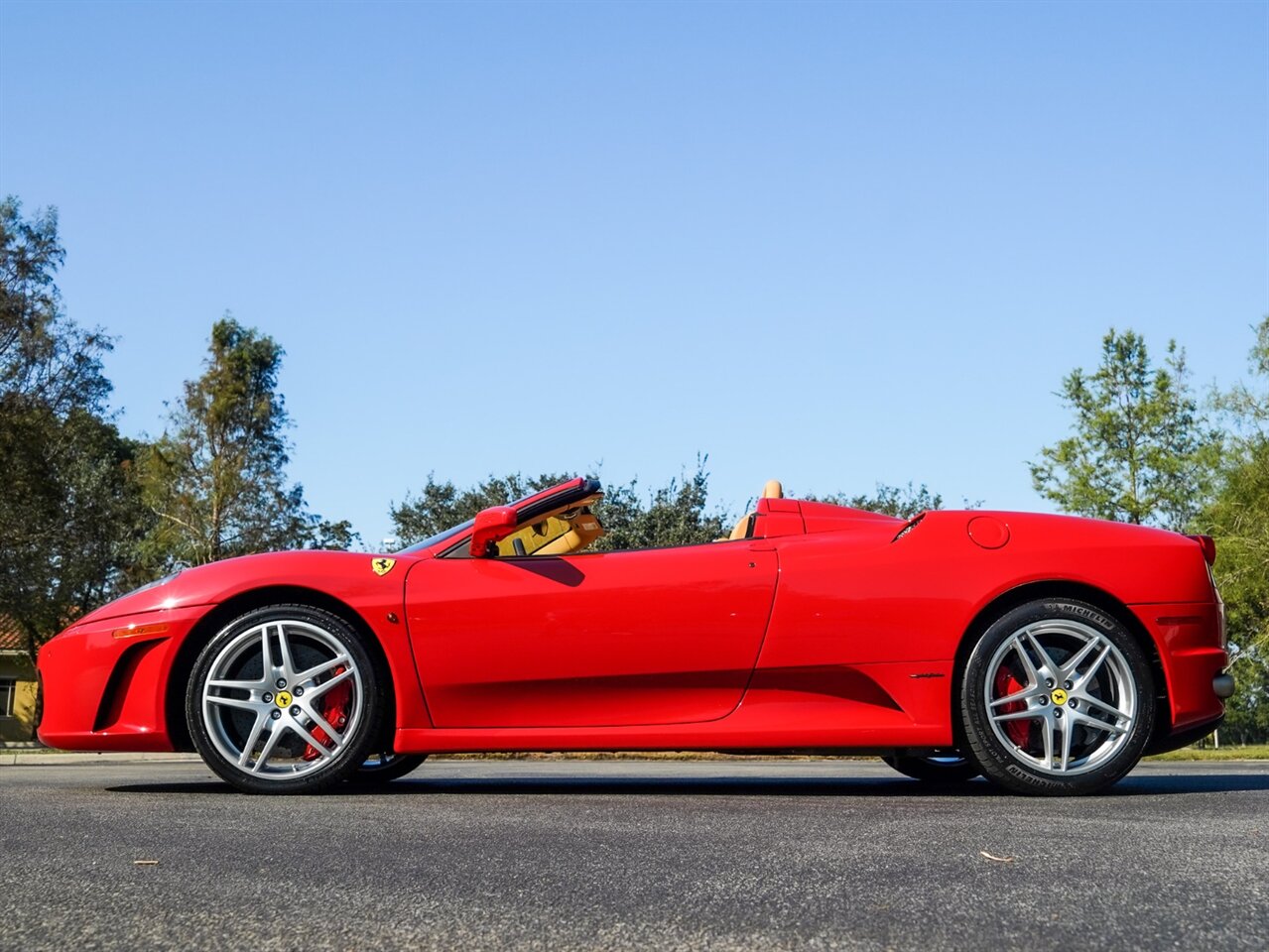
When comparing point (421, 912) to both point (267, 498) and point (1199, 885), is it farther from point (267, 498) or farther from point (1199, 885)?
point (267, 498)

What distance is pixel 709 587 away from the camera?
5.07m

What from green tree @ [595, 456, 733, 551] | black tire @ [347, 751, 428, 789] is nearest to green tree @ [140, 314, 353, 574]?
Result: green tree @ [595, 456, 733, 551]

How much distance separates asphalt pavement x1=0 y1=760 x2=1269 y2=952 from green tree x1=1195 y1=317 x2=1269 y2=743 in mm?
29850

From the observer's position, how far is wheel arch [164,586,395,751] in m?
5.16

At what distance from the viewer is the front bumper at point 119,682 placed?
516 centimetres


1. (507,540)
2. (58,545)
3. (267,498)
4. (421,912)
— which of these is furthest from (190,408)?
(421,912)

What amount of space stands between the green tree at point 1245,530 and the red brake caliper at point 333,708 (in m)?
29.9

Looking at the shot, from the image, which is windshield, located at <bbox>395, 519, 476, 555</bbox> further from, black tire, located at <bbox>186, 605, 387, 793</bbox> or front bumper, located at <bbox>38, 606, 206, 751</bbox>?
front bumper, located at <bbox>38, 606, 206, 751</bbox>

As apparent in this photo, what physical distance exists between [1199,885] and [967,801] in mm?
1958

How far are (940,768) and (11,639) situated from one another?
4583cm

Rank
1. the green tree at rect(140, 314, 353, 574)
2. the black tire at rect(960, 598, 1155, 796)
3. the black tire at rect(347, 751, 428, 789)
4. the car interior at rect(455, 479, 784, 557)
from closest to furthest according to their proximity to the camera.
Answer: the black tire at rect(960, 598, 1155, 796)
the black tire at rect(347, 751, 428, 789)
the car interior at rect(455, 479, 784, 557)
the green tree at rect(140, 314, 353, 574)

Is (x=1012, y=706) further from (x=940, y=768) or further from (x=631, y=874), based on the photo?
(x=631, y=874)

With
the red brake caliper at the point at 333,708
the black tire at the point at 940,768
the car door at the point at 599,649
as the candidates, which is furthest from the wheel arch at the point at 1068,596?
the red brake caliper at the point at 333,708

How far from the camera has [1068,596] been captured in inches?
204
